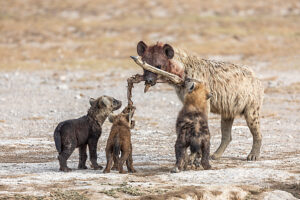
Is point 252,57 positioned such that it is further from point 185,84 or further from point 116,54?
point 185,84

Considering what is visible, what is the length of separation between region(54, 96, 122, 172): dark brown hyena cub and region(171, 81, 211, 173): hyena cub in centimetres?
117

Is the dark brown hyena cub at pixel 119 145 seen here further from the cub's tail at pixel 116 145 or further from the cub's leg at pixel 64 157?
the cub's leg at pixel 64 157

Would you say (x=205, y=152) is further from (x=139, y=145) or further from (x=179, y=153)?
(x=139, y=145)

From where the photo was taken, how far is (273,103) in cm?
1742

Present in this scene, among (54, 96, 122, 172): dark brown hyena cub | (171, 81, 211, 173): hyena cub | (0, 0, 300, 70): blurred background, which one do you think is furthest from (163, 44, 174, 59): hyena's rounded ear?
(0, 0, 300, 70): blurred background

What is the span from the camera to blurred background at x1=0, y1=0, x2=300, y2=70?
27050 mm

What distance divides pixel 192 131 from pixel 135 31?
24080mm

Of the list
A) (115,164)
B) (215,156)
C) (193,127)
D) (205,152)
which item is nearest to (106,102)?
(115,164)

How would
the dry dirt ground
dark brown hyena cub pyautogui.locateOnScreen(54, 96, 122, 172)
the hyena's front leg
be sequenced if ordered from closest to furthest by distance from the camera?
the dry dirt ground
the hyena's front leg
dark brown hyena cub pyautogui.locateOnScreen(54, 96, 122, 172)

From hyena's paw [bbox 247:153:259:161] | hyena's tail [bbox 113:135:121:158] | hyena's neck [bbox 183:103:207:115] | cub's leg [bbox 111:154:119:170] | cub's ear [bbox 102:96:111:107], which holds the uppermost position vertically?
cub's ear [bbox 102:96:111:107]

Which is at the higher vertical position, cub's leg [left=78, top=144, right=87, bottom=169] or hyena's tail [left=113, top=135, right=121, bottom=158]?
hyena's tail [left=113, top=135, right=121, bottom=158]

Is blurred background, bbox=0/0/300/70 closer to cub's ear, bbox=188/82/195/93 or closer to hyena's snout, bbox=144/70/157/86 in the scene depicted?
hyena's snout, bbox=144/70/157/86

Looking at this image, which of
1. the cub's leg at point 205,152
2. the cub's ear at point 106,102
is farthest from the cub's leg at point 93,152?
the cub's leg at point 205,152

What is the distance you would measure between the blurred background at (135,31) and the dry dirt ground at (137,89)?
6 cm
